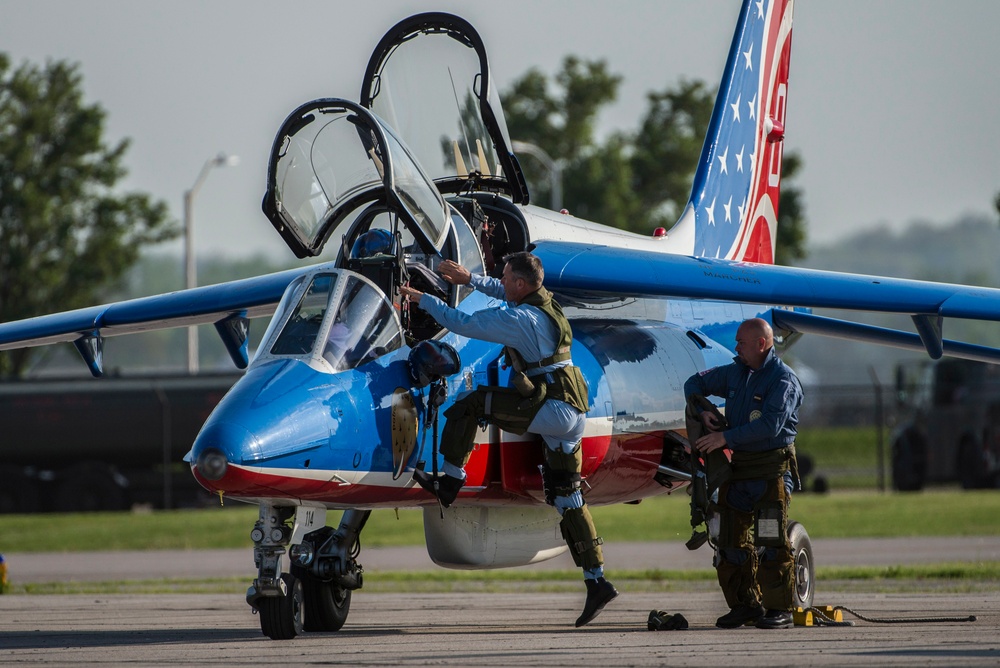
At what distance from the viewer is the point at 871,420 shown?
69.1 m

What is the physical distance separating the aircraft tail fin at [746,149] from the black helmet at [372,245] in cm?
576

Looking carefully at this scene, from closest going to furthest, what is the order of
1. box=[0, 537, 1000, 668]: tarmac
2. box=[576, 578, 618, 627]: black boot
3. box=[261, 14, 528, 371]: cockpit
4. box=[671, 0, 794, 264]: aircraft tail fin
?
box=[0, 537, 1000, 668]: tarmac → box=[261, 14, 528, 371]: cockpit → box=[576, 578, 618, 627]: black boot → box=[671, 0, 794, 264]: aircraft tail fin

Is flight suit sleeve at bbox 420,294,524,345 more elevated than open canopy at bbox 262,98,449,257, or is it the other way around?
open canopy at bbox 262,98,449,257

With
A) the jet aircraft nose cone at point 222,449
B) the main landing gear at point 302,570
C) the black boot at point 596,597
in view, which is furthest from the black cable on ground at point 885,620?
the jet aircraft nose cone at point 222,449

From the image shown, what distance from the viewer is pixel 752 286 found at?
11.5 metres

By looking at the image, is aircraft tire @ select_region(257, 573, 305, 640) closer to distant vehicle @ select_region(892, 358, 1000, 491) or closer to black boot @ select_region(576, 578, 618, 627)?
black boot @ select_region(576, 578, 618, 627)

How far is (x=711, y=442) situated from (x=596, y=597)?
53.6 inches

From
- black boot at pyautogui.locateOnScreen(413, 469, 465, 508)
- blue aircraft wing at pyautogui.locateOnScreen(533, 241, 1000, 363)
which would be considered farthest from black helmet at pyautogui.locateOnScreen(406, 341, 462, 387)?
blue aircraft wing at pyautogui.locateOnScreen(533, 241, 1000, 363)

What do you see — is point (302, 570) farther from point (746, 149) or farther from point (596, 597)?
point (746, 149)

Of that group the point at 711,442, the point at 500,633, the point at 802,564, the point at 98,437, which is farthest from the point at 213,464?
the point at 98,437

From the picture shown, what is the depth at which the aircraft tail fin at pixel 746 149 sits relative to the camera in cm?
1566

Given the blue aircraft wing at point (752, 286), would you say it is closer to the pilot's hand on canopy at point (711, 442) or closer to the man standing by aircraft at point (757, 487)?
the man standing by aircraft at point (757, 487)

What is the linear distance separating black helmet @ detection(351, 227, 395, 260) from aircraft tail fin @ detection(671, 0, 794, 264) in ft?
18.9

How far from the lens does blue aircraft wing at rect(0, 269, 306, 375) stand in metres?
13.0
